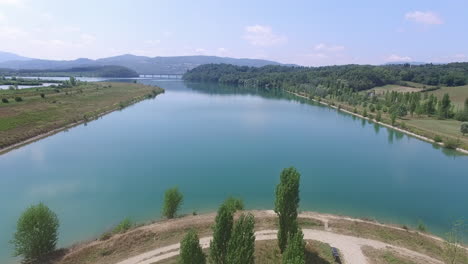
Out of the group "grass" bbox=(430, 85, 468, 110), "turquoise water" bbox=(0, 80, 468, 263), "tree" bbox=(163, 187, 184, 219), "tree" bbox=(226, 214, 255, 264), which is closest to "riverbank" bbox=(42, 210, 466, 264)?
"tree" bbox=(163, 187, 184, 219)

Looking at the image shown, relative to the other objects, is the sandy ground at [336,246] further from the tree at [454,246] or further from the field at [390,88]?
the field at [390,88]

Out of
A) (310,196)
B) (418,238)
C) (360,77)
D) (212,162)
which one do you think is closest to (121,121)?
(212,162)

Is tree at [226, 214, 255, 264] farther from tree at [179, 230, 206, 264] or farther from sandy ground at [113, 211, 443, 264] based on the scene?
sandy ground at [113, 211, 443, 264]

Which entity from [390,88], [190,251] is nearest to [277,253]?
[190,251]

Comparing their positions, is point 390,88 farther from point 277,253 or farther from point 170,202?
point 277,253

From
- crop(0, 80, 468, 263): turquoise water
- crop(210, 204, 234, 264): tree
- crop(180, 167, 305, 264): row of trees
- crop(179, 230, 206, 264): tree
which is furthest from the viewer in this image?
crop(0, 80, 468, 263): turquoise water
